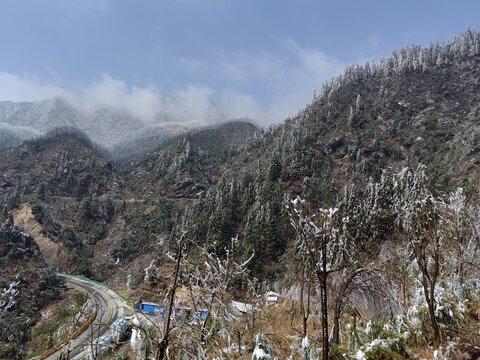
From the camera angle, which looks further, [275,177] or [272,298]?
[275,177]

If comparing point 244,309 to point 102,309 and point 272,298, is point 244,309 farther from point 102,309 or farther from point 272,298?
point 102,309

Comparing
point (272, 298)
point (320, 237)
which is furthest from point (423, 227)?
point (272, 298)

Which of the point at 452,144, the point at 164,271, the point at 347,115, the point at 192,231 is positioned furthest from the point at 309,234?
the point at 347,115

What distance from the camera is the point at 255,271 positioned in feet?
183

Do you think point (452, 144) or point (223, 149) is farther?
point (223, 149)

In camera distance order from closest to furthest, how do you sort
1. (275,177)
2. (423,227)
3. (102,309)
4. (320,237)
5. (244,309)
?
(320,237) < (423,227) < (244,309) < (102,309) < (275,177)

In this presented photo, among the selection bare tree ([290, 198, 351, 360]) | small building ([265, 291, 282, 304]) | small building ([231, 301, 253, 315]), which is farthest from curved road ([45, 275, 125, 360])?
bare tree ([290, 198, 351, 360])

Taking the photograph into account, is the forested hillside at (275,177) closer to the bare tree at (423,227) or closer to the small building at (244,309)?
the small building at (244,309)

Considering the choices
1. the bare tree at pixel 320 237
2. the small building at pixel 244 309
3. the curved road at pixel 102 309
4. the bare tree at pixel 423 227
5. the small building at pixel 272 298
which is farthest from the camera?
the small building at pixel 272 298

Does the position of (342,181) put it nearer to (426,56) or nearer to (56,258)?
(56,258)

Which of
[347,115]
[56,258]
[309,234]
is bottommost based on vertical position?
[56,258]

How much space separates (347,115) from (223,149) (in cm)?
9183

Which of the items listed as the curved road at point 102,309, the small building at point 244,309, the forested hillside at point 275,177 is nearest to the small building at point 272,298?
the forested hillside at point 275,177

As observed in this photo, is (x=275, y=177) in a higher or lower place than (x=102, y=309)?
higher
